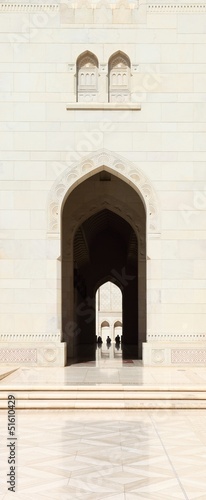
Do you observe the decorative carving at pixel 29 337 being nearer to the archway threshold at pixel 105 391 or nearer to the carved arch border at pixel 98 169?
the archway threshold at pixel 105 391

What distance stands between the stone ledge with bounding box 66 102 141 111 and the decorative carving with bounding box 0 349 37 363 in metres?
4.02

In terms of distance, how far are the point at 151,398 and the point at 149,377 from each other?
1.62 meters

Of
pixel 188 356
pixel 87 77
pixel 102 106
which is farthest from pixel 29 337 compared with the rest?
pixel 87 77

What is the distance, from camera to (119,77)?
1153cm

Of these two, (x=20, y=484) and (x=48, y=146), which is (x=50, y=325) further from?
(x=20, y=484)

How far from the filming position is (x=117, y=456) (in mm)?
4977

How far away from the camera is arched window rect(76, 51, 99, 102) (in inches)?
451

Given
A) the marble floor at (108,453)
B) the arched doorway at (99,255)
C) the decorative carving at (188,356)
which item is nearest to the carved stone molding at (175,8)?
the arched doorway at (99,255)

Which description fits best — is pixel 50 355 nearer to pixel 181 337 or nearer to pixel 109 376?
pixel 109 376

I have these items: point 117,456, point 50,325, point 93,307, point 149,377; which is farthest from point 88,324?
point 117,456

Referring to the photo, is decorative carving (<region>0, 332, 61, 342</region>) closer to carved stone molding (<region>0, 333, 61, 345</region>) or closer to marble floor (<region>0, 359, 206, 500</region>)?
carved stone molding (<region>0, 333, 61, 345</region>)

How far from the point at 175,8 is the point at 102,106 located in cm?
207

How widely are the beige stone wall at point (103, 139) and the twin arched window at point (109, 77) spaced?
0.15 m

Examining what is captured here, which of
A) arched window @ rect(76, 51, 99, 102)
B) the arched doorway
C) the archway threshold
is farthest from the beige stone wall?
the arched doorway
